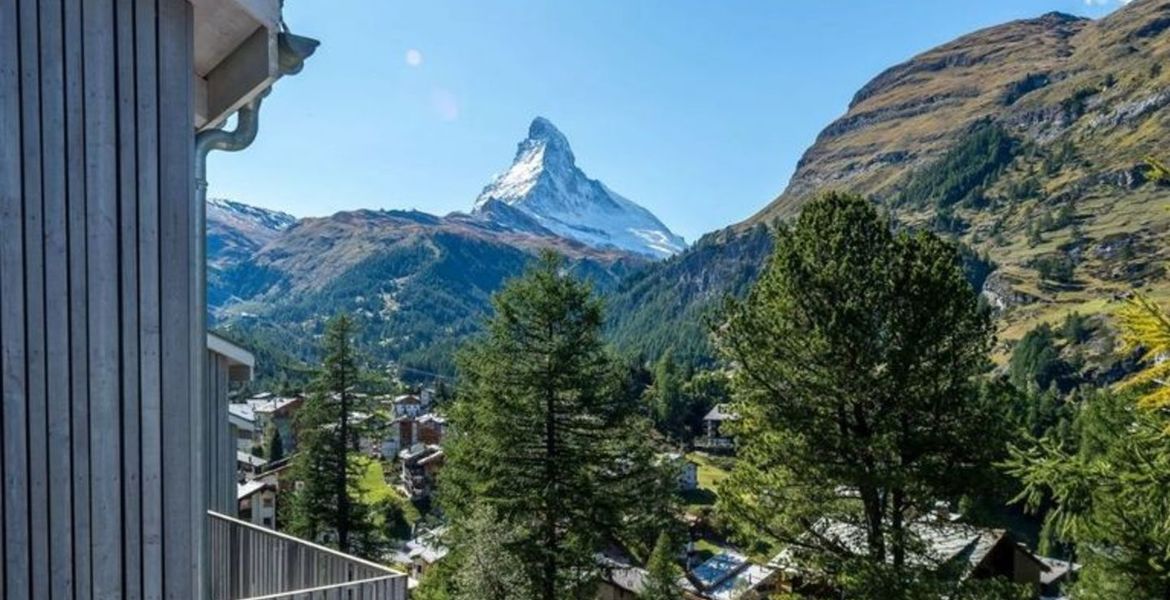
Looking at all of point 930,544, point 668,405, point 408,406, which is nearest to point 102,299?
point 930,544

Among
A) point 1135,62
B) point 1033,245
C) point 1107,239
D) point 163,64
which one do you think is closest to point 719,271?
point 1033,245

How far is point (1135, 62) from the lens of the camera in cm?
15650

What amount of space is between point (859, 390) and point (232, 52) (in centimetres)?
798

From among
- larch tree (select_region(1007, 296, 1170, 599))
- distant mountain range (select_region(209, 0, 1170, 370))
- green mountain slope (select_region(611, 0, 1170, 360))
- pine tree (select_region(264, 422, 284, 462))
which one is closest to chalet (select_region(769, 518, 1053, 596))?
larch tree (select_region(1007, 296, 1170, 599))

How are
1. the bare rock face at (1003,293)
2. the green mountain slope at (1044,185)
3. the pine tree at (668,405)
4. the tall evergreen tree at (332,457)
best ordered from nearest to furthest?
the tall evergreen tree at (332,457)
the pine tree at (668,405)
the bare rock face at (1003,293)
the green mountain slope at (1044,185)

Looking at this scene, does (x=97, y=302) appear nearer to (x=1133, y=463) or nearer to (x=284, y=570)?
(x=284, y=570)

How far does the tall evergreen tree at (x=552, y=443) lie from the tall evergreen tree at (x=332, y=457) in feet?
26.8

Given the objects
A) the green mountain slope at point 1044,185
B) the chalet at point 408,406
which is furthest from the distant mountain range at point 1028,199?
the chalet at point 408,406

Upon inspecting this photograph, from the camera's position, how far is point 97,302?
336cm

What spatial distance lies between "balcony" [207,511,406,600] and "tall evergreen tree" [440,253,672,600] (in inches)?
264

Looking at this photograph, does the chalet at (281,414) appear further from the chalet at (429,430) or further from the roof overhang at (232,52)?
the roof overhang at (232,52)

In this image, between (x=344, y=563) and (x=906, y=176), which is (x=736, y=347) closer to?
(x=344, y=563)

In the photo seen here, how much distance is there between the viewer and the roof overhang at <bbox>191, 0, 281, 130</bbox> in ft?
12.7

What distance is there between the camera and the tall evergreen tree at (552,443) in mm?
13305
